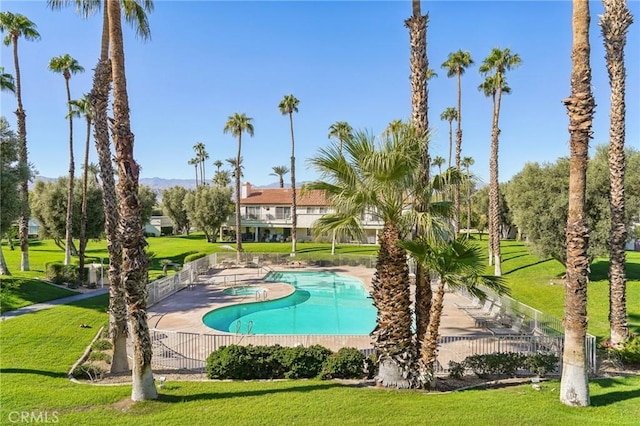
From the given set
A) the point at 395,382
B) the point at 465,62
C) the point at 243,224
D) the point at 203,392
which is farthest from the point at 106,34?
the point at 243,224

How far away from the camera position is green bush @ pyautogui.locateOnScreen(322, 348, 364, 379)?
32.7 ft

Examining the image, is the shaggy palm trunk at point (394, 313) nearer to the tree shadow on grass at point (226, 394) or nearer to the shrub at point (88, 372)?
the tree shadow on grass at point (226, 394)

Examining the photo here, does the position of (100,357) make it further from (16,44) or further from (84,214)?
(16,44)

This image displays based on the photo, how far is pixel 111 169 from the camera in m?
12.1

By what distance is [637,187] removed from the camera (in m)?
19.7

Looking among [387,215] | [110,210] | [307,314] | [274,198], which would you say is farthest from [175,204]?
[387,215]

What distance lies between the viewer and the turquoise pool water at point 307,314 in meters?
18.3

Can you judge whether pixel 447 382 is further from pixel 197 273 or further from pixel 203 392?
pixel 197 273

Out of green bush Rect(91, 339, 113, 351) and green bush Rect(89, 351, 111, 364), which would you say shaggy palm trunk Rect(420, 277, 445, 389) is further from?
green bush Rect(91, 339, 113, 351)

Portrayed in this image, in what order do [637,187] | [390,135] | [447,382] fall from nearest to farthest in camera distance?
[390,135] → [447,382] → [637,187]

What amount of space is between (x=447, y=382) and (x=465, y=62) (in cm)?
3318

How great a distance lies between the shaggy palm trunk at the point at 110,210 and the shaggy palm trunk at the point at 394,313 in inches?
259

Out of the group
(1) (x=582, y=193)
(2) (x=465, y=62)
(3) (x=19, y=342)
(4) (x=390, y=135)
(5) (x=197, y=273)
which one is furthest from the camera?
(2) (x=465, y=62)

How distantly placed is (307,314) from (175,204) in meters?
47.3
